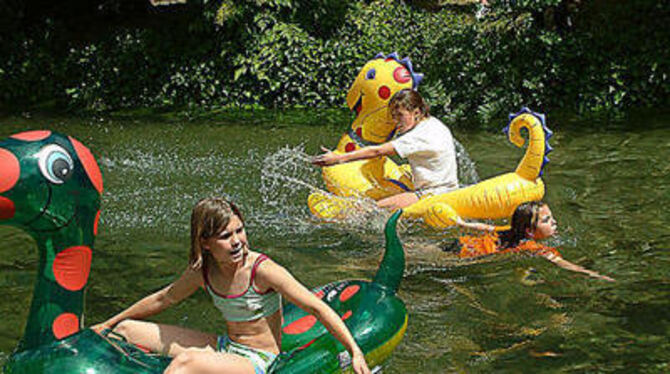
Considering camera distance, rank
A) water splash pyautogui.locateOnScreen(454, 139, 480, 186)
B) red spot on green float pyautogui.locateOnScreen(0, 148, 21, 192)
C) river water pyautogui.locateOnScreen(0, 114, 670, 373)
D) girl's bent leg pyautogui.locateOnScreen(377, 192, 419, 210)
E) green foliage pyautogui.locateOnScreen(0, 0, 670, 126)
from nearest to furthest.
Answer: red spot on green float pyautogui.locateOnScreen(0, 148, 21, 192) < river water pyautogui.locateOnScreen(0, 114, 670, 373) < girl's bent leg pyautogui.locateOnScreen(377, 192, 419, 210) < water splash pyautogui.locateOnScreen(454, 139, 480, 186) < green foliage pyautogui.locateOnScreen(0, 0, 670, 126)

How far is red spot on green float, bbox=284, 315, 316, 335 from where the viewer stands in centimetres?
432

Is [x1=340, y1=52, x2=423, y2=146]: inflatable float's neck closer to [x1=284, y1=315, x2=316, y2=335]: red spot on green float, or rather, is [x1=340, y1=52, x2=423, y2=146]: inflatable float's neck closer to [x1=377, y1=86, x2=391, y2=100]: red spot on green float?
[x1=377, y1=86, x2=391, y2=100]: red spot on green float

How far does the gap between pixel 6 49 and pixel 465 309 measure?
1189 centimetres

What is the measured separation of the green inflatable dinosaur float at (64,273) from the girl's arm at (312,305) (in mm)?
211

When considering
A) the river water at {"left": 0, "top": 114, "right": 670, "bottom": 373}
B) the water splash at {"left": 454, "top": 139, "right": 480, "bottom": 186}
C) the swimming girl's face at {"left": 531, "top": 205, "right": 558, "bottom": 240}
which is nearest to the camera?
A: the river water at {"left": 0, "top": 114, "right": 670, "bottom": 373}

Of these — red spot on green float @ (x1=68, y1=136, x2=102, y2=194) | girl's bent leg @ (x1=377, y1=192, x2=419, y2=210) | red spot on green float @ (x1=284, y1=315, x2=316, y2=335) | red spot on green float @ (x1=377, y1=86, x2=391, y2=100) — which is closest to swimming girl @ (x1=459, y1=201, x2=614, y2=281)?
girl's bent leg @ (x1=377, y1=192, x2=419, y2=210)

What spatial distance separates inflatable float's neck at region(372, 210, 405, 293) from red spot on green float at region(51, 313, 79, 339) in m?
1.43

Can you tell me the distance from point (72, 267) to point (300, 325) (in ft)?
3.91

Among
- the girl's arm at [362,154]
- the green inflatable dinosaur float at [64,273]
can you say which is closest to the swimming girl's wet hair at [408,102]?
the girl's arm at [362,154]

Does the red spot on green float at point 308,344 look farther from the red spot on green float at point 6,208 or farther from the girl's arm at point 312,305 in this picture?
the red spot on green float at point 6,208

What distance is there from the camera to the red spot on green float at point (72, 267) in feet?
12.1

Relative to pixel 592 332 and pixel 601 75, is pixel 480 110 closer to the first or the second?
pixel 601 75

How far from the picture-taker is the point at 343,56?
42.8ft

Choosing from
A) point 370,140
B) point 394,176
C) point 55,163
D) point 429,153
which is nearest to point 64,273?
point 55,163
